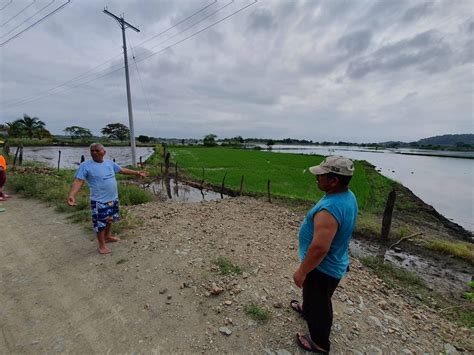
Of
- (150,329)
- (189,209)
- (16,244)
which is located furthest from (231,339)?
(189,209)

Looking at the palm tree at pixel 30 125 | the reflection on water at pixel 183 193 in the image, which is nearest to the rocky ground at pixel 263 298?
the reflection on water at pixel 183 193

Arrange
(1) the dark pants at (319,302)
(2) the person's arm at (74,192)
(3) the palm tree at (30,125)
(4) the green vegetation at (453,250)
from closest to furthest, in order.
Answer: (1) the dark pants at (319,302), (2) the person's arm at (74,192), (4) the green vegetation at (453,250), (3) the palm tree at (30,125)

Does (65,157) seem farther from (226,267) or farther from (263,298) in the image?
(263,298)

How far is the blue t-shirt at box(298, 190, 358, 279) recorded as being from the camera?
5.63ft

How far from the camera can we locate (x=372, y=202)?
12.2 m

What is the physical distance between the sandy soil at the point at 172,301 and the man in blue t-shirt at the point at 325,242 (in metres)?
0.55

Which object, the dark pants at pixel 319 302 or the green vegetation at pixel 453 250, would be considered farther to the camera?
the green vegetation at pixel 453 250

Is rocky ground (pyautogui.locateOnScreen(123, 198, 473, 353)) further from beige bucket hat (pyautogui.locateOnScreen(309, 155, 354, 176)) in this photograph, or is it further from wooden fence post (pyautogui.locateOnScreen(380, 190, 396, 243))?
wooden fence post (pyautogui.locateOnScreen(380, 190, 396, 243))

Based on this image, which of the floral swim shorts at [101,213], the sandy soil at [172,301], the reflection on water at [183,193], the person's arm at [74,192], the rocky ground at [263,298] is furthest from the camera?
the reflection on water at [183,193]

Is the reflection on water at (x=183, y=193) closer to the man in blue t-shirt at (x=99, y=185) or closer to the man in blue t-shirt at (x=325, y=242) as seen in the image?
the man in blue t-shirt at (x=99, y=185)

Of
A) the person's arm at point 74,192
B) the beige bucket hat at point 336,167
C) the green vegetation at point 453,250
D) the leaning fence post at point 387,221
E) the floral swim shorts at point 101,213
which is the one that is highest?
the beige bucket hat at point 336,167

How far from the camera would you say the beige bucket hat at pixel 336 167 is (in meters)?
1.76

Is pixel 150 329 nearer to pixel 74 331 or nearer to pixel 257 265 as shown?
pixel 74 331

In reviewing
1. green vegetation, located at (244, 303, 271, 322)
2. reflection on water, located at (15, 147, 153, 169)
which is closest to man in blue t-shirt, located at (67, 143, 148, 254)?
green vegetation, located at (244, 303, 271, 322)
